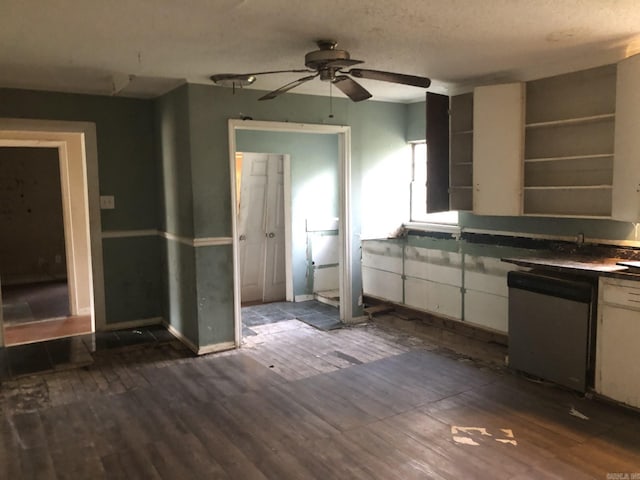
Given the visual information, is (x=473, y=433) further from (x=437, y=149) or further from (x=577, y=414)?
(x=437, y=149)

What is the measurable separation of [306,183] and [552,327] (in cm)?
345

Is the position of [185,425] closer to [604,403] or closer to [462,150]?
[604,403]

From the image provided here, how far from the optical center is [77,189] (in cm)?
587

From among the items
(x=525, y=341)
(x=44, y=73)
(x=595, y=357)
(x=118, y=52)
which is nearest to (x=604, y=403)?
(x=595, y=357)

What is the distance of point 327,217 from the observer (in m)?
6.39

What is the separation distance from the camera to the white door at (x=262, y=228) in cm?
614

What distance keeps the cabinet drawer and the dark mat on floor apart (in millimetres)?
2591

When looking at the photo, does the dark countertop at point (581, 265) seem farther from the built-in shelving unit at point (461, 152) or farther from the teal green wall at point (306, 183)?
the teal green wall at point (306, 183)

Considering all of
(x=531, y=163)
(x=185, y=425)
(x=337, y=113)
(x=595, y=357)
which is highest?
(x=337, y=113)

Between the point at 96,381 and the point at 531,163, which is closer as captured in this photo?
the point at 96,381

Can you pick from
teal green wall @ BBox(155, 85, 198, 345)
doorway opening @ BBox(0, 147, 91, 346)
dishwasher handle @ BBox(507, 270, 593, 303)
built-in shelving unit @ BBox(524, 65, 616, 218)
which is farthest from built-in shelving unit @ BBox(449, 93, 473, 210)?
doorway opening @ BBox(0, 147, 91, 346)

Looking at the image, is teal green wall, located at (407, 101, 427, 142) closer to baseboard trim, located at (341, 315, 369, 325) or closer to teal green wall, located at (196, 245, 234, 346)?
baseboard trim, located at (341, 315, 369, 325)

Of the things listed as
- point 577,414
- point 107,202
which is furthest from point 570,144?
point 107,202

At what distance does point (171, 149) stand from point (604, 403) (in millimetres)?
3969
